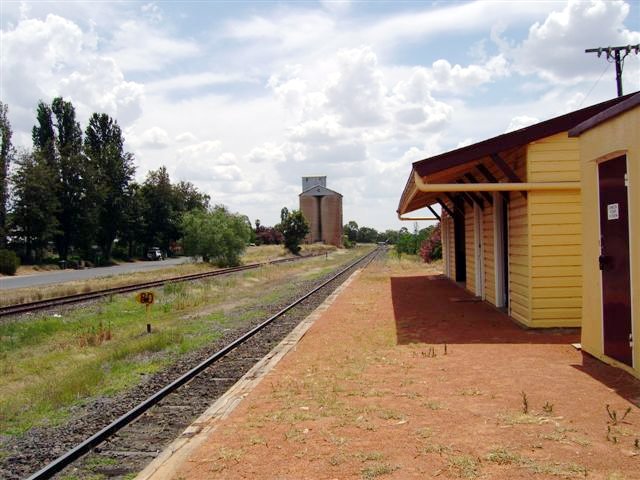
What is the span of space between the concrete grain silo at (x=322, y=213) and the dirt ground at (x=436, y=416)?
9650 cm

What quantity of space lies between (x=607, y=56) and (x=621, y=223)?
16038 millimetres

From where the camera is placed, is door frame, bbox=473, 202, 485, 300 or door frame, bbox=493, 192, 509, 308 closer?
door frame, bbox=493, 192, 509, 308

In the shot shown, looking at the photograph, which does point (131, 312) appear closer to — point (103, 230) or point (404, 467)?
point (404, 467)

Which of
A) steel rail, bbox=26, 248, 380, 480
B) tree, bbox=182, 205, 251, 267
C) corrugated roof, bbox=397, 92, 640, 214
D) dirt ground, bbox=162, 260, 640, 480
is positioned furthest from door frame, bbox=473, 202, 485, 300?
tree, bbox=182, 205, 251, 267

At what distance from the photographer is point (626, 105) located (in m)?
6.30

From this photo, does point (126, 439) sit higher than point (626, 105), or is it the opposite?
point (626, 105)

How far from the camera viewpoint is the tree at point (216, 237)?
44.1 m

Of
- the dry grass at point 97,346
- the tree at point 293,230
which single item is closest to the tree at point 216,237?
the dry grass at point 97,346

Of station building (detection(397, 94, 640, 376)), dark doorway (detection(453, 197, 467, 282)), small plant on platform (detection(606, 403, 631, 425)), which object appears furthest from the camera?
dark doorway (detection(453, 197, 467, 282))

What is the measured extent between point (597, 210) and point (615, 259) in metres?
0.72

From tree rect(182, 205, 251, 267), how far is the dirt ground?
35.4m

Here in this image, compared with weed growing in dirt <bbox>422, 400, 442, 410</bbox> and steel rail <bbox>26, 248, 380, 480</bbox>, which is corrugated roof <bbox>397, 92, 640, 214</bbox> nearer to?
steel rail <bbox>26, 248, 380, 480</bbox>

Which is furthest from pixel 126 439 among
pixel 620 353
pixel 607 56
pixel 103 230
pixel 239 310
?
pixel 103 230

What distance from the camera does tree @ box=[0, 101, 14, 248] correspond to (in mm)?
44938
